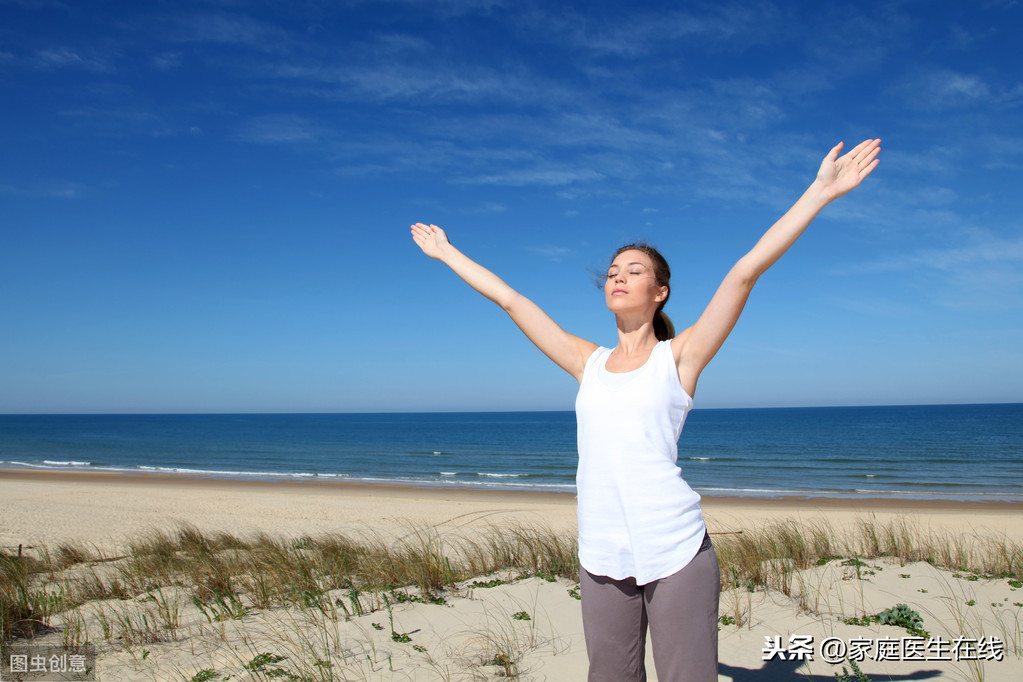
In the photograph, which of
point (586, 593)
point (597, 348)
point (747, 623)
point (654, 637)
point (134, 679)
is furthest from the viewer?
point (747, 623)

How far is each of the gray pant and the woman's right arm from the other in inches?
29.9

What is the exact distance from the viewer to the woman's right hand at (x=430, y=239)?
2820 millimetres

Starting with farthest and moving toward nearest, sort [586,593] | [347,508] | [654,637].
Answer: [347,508], [586,593], [654,637]

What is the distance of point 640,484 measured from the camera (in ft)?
6.05

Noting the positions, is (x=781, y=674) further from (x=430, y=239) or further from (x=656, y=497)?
(x=430, y=239)

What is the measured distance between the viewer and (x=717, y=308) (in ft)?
6.24

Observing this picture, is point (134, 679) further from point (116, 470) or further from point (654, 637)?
point (116, 470)

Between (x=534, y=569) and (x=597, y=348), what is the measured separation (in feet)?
13.7

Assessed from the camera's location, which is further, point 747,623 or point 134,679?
point 747,623

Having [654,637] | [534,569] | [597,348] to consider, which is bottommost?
[534,569]

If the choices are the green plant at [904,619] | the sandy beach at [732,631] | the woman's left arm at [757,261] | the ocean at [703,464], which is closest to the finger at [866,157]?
the woman's left arm at [757,261]

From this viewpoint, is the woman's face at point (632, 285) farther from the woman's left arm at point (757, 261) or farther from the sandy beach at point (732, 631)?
the sandy beach at point (732, 631)

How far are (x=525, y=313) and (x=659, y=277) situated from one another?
54cm

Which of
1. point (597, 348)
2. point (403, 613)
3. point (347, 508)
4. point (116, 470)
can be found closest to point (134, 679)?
point (403, 613)
